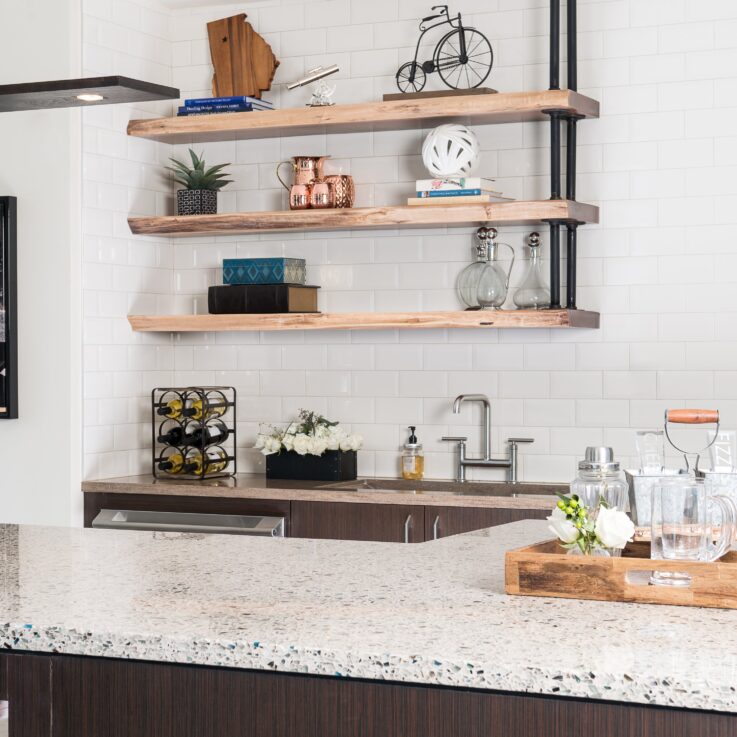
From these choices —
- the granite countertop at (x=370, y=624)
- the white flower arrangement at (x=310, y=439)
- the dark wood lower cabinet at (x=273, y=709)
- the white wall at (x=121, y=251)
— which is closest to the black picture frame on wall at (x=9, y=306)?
the white wall at (x=121, y=251)

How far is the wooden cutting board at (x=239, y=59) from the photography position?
505 centimetres

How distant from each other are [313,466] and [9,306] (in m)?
1.39

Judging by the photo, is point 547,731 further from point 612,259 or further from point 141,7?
point 141,7

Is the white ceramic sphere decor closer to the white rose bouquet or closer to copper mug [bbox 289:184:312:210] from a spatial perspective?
copper mug [bbox 289:184:312:210]

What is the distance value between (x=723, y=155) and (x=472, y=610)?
122 inches

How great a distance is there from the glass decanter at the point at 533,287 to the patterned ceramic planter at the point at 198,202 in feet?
4.45

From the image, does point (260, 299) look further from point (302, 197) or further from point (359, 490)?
point (359, 490)

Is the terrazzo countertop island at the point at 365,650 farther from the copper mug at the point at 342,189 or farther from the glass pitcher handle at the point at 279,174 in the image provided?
the glass pitcher handle at the point at 279,174

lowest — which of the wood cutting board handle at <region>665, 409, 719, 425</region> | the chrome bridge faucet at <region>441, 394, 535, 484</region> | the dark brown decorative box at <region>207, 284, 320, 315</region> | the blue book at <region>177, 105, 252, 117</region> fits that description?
the chrome bridge faucet at <region>441, 394, 535, 484</region>

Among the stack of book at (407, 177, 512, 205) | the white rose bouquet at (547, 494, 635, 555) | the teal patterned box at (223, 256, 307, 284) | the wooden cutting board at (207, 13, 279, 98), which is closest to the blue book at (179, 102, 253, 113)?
the wooden cutting board at (207, 13, 279, 98)

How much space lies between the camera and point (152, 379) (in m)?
5.22

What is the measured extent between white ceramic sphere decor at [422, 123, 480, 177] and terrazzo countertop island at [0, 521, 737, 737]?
2592mm

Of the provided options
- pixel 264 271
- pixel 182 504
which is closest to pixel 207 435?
pixel 182 504

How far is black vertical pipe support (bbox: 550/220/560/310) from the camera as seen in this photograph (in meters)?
4.54
